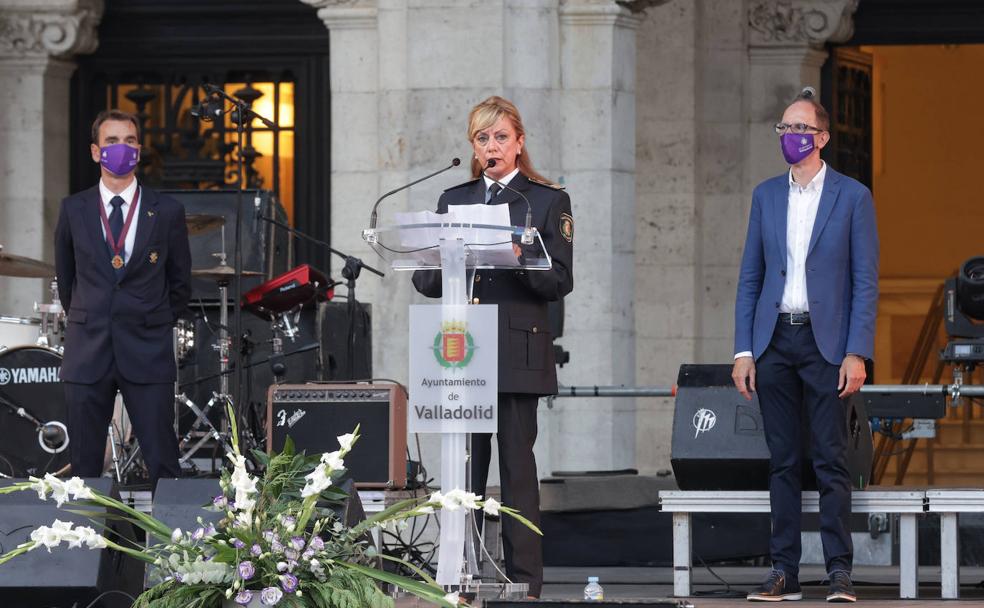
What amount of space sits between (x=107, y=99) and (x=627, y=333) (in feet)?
14.7

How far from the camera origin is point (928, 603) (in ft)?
26.1

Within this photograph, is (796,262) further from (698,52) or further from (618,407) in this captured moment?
(698,52)

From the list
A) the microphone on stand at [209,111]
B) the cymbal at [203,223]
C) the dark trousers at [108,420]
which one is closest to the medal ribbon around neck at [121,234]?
the dark trousers at [108,420]

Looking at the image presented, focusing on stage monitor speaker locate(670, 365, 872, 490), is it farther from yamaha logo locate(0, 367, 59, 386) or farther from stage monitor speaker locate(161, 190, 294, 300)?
stage monitor speaker locate(161, 190, 294, 300)

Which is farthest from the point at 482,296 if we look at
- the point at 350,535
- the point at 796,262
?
the point at 350,535

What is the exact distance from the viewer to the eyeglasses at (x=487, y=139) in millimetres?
7305

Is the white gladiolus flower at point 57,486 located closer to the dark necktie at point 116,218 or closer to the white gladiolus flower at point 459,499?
the white gladiolus flower at point 459,499

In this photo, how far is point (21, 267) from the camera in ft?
36.5

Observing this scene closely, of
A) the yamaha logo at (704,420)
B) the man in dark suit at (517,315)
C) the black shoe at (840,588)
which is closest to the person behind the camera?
the man in dark suit at (517,315)

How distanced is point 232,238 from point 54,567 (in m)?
5.38

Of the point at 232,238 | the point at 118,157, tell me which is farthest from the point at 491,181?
the point at 232,238

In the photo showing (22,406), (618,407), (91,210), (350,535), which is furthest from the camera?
(618,407)

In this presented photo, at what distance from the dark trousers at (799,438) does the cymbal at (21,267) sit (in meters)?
4.77

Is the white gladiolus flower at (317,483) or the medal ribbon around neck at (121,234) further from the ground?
the medal ribbon around neck at (121,234)
